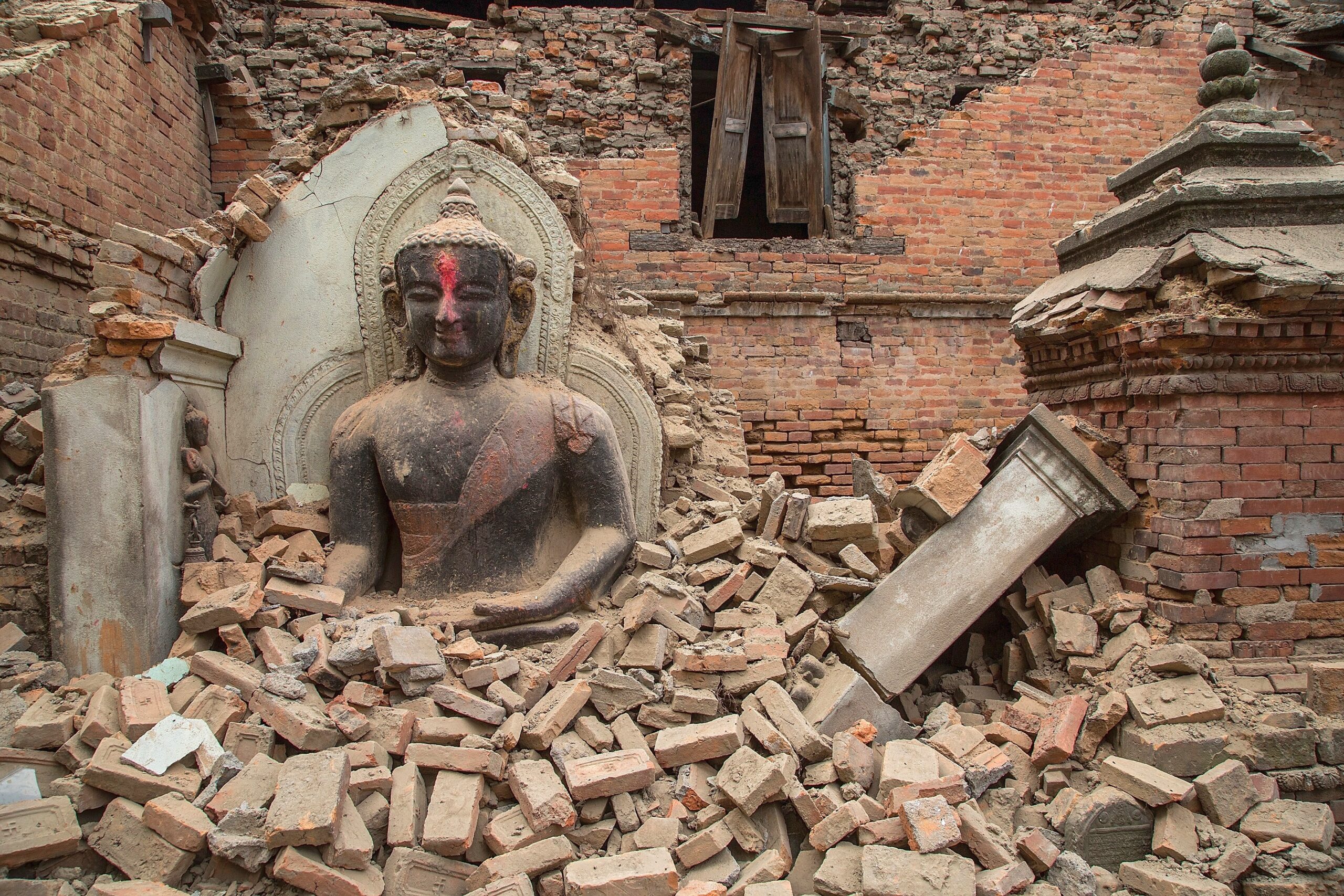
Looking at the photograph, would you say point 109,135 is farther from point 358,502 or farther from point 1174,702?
point 1174,702

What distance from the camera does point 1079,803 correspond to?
2846 mm

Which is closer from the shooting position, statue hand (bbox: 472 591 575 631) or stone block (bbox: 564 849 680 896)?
stone block (bbox: 564 849 680 896)

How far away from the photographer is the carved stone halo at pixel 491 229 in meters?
3.87

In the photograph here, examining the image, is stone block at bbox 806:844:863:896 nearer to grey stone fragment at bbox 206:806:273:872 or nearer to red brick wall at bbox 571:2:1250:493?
grey stone fragment at bbox 206:806:273:872

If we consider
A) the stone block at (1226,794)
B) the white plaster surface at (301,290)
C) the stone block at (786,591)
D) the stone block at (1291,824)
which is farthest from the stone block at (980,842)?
the white plaster surface at (301,290)

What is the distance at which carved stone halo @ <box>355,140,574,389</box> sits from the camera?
12.7 feet

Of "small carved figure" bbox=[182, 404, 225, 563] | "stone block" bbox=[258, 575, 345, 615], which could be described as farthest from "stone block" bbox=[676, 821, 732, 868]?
"small carved figure" bbox=[182, 404, 225, 563]

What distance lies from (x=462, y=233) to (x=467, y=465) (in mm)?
998

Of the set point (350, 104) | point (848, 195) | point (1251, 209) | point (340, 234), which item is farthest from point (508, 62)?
point (1251, 209)

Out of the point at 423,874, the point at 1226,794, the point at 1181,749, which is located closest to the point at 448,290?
the point at 423,874

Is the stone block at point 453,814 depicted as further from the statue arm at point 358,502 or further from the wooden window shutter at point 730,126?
the wooden window shutter at point 730,126

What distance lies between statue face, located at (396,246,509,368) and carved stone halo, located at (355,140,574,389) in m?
0.40

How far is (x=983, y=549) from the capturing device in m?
3.58

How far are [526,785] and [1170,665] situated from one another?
253 centimetres
